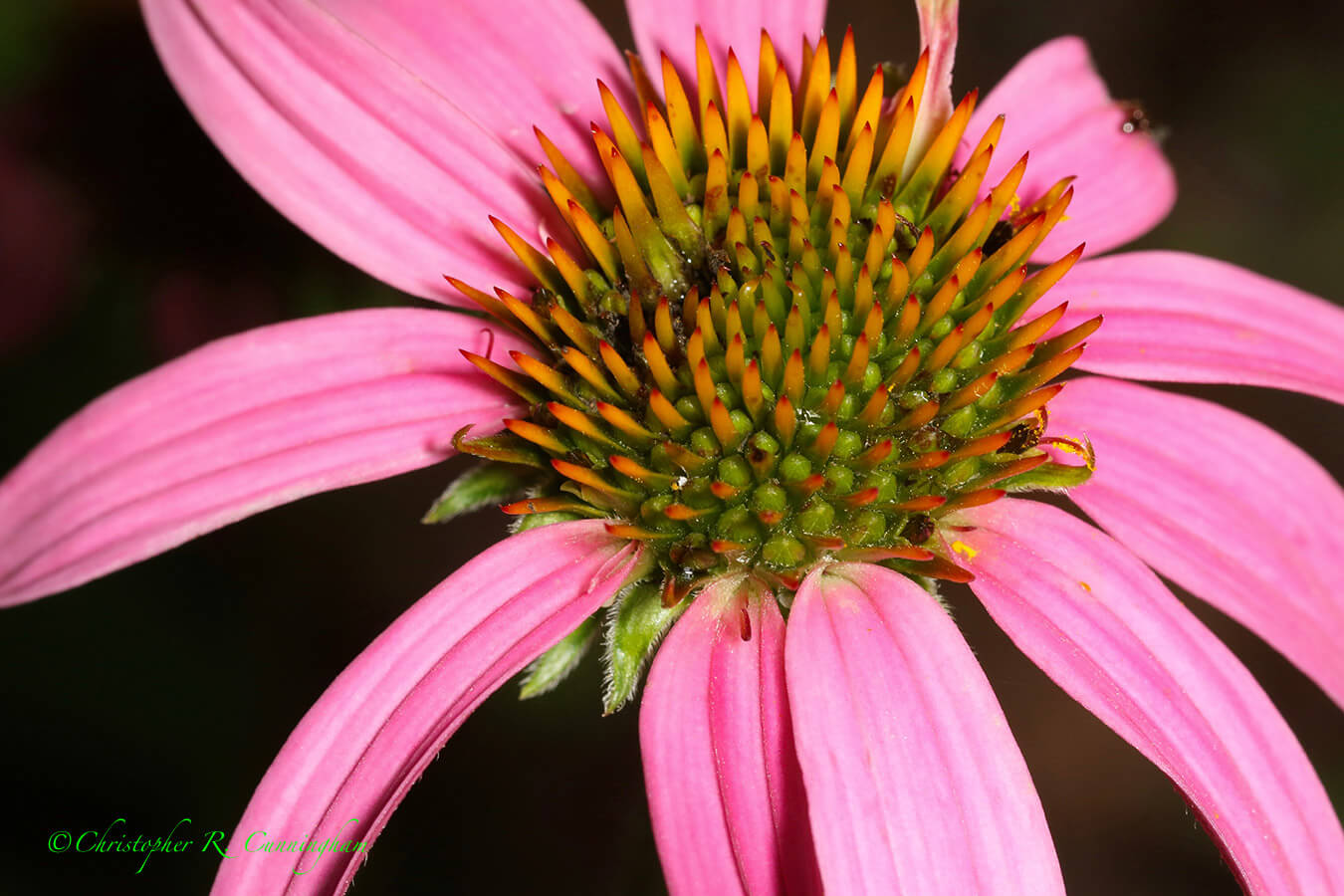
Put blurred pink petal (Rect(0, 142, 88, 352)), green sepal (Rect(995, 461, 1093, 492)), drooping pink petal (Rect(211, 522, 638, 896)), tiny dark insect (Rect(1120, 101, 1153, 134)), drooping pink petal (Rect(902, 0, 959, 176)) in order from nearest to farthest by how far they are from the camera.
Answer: drooping pink petal (Rect(211, 522, 638, 896)) → green sepal (Rect(995, 461, 1093, 492)) → drooping pink petal (Rect(902, 0, 959, 176)) → tiny dark insect (Rect(1120, 101, 1153, 134)) → blurred pink petal (Rect(0, 142, 88, 352))

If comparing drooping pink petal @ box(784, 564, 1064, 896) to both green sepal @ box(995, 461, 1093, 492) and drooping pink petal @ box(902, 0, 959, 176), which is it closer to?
green sepal @ box(995, 461, 1093, 492)

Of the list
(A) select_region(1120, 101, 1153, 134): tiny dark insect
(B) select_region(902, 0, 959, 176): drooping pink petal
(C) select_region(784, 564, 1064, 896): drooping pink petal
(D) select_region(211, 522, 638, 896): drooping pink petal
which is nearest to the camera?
(C) select_region(784, 564, 1064, 896): drooping pink petal

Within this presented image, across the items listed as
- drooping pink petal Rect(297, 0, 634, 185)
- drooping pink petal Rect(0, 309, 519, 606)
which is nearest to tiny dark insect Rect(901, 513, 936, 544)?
drooping pink petal Rect(0, 309, 519, 606)

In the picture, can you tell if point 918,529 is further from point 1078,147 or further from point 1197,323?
point 1078,147

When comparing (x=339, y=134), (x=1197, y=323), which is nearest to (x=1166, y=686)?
(x=1197, y=323)

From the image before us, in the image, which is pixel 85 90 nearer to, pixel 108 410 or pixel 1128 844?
pixel 108 410

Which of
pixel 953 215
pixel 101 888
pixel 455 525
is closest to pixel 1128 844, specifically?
pixel 455 525
